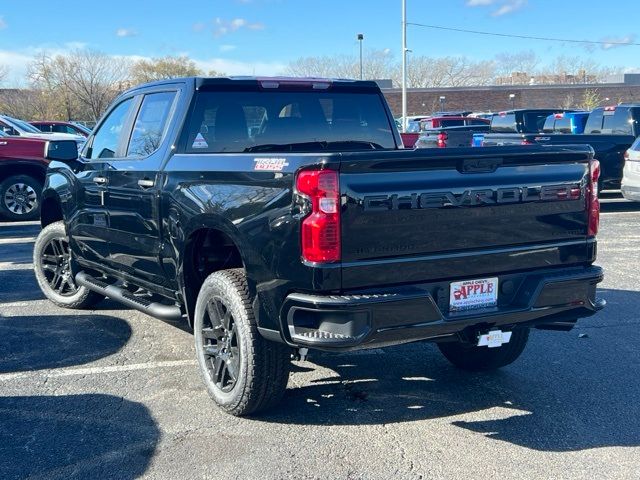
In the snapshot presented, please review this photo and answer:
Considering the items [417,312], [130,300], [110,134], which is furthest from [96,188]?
[417,312]

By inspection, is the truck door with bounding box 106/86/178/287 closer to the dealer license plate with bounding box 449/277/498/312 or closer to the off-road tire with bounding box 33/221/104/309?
the off-road tire with bounding box 33/221/104/309

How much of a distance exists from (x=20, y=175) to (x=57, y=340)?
7840 millimetres

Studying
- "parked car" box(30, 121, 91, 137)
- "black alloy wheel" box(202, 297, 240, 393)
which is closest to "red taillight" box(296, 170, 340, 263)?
"black alloy wheel" box(202, 297, 240, 393)

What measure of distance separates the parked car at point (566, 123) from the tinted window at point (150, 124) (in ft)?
43.6

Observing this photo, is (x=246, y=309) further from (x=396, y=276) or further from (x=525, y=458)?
(x=525, y=458)

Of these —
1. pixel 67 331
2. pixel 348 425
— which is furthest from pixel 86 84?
pixel 348 425

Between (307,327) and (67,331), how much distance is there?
332 centimetres

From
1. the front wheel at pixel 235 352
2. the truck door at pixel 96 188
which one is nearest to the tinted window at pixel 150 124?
the truck door at pixel 96 188

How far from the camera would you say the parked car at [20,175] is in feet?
40.9

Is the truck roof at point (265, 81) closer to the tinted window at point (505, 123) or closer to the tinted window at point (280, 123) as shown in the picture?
the tinted window at point (280, 123)

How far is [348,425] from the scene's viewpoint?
418 centimetres

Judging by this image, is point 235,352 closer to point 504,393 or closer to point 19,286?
point 504,393

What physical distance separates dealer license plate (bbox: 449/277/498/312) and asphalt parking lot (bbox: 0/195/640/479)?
78 cm

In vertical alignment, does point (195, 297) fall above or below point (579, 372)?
above
